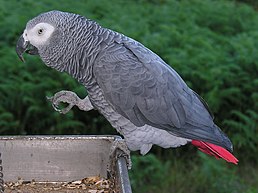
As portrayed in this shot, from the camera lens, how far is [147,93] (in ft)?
5.48

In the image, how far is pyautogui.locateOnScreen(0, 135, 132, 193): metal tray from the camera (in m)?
1.53

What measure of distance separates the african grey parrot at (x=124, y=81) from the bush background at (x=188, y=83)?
1141 mm

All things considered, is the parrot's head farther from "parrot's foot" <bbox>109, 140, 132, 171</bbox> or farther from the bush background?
the bush background

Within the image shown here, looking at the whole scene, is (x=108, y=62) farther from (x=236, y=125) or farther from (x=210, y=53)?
(x=210, y=53)

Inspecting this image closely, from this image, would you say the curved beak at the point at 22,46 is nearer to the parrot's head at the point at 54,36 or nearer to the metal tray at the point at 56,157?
the parrot's head at the point at 54,36

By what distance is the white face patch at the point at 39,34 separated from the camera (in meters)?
1.58

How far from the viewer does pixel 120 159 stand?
150 cm

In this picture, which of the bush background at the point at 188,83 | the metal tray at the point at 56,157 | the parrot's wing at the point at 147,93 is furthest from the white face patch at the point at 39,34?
the bush background at the point at 188,83

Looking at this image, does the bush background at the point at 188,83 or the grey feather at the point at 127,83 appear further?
the bush background at the point at 188,83

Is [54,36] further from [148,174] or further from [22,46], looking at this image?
[148,174]

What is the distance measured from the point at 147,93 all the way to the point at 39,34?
35 centimetres

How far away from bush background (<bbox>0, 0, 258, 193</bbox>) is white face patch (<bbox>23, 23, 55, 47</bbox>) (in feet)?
4.23

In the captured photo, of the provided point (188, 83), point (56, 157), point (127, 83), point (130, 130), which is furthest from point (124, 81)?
point (188, 83)

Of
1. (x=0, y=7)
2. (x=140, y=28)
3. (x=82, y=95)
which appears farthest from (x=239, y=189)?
(x=0, y=7)
